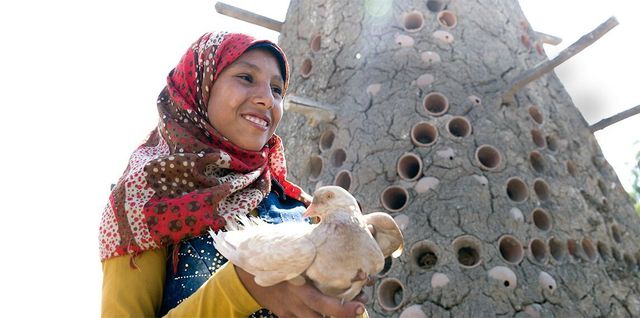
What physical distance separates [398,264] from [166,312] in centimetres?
246

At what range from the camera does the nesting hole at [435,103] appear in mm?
4137

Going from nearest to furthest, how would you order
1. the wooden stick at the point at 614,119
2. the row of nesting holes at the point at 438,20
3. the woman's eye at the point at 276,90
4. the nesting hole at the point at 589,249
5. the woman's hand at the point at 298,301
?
1. the woman's hand at the point at 298,301
2. the woman's eye at the point at 276,90
3. the nesting hole at the point at 589,249
4. the row of nesting holes at the point at 438,20
5. the wooden stick at the point at 614,119

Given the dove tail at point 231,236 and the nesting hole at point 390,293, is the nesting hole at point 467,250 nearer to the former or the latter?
the nesting hole at point 390,293

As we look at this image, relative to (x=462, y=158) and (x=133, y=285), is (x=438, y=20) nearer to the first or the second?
(x=462, y=158)

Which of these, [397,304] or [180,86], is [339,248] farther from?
[397,304]

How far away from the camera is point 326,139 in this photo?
4.42 metres

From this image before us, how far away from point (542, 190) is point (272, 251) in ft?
10.7

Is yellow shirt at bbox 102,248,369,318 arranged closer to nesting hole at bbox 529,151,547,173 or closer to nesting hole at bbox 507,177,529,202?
nesting hole at bbox 507,177,529,202

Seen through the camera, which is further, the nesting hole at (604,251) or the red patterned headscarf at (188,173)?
the nesting hole at (604,251)

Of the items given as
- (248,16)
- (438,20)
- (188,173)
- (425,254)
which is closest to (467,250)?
(425,254)

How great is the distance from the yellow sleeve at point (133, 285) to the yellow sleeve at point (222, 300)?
0.10 meters

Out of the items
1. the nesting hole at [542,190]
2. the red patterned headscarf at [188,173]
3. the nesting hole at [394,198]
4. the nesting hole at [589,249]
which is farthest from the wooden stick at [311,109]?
the red patterned headscarf at [188,173]

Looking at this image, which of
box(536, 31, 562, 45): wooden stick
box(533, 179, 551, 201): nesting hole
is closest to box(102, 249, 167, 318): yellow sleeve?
box(533, 179, 551, 201): nesting hole

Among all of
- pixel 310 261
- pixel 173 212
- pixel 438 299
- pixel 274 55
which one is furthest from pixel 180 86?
pixel 438 299
